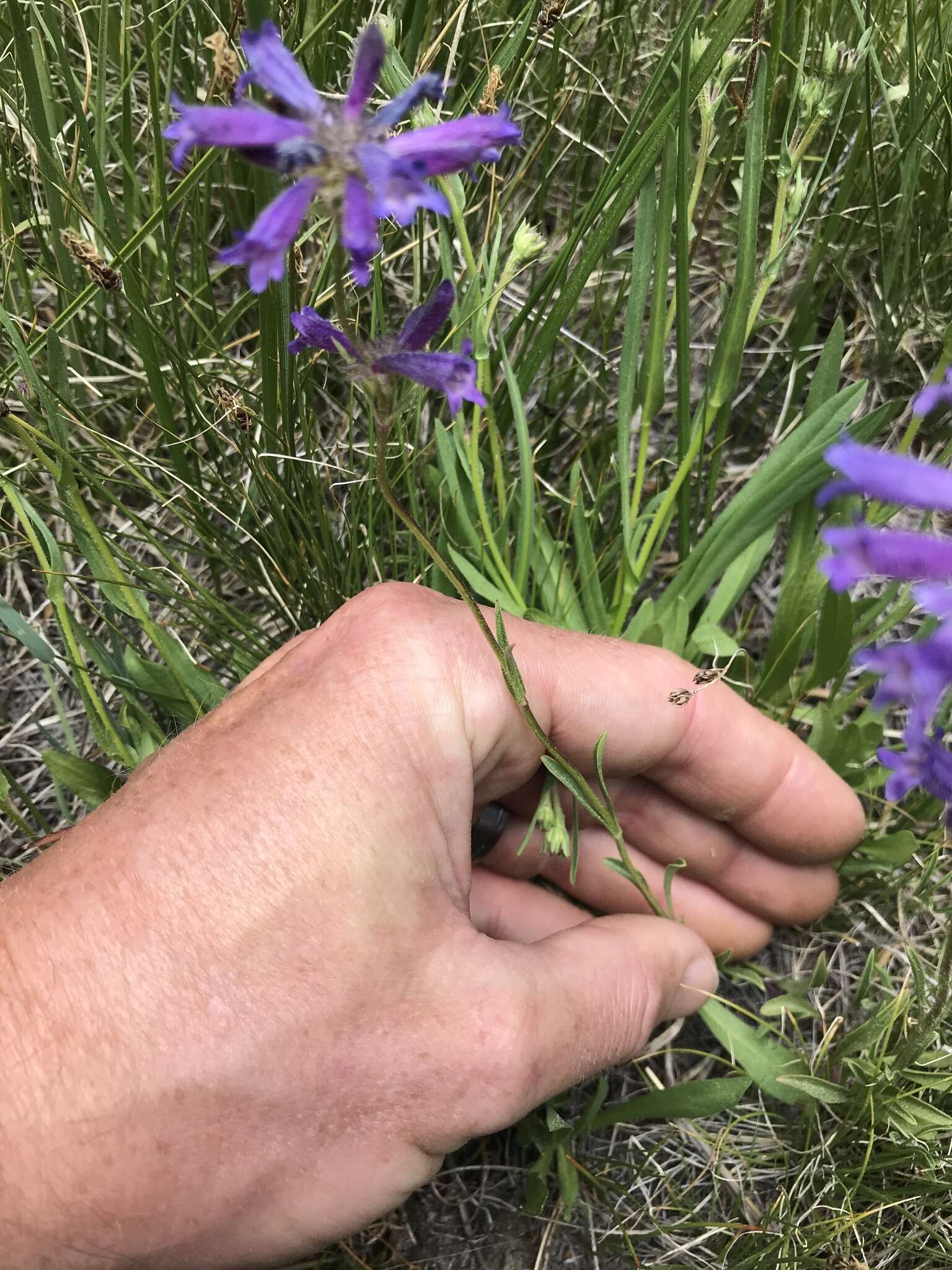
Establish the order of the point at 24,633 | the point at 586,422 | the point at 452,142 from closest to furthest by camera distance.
A: the point at 452,142 < the point at 24,633 < the point at 586,422

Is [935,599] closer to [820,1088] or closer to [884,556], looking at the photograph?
[884,556]

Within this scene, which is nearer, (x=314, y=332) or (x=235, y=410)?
(x=314, y=332)

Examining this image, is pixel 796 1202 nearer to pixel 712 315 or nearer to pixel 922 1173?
pixel 922 1173

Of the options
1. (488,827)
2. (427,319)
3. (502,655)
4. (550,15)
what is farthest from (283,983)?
(550,15)

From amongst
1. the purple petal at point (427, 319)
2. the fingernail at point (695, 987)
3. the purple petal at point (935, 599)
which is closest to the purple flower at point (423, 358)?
the purple petal at point (427, 319)

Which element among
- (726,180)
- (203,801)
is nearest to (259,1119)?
(203,801)

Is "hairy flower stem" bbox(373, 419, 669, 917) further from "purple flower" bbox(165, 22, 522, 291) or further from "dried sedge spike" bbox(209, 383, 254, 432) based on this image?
"dried sedge spike" bbox(209, 383, 254, 432)

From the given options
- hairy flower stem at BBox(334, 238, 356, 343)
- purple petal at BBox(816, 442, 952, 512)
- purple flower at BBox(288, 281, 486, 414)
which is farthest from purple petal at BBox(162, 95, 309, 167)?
purple petal at BBox(816, 442, 952, 512)
